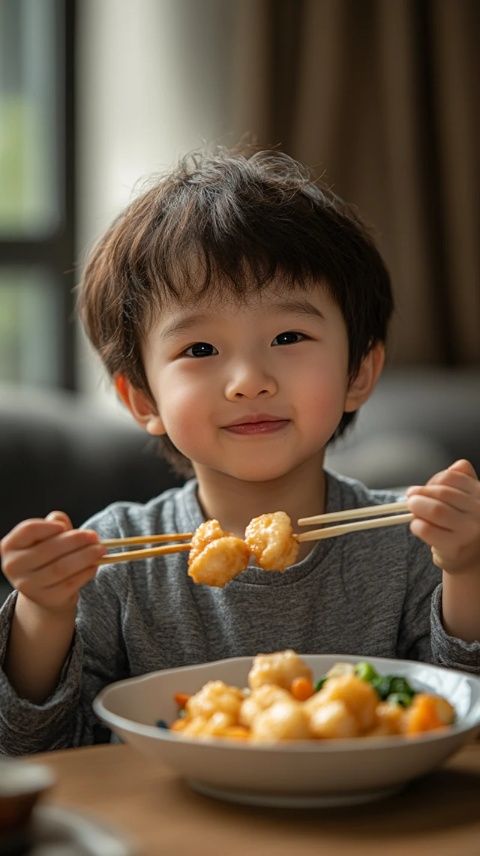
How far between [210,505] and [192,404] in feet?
0.67

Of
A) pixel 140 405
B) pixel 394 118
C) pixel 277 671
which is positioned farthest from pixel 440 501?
pixel 394 118

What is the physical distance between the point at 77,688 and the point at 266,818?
518 millimetres

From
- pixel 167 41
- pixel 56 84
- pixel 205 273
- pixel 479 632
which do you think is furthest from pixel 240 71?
pixel 479 632

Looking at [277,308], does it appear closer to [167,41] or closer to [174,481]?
[174,481]

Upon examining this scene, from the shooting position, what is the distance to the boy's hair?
1.62 m

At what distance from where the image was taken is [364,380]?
5.99 feet

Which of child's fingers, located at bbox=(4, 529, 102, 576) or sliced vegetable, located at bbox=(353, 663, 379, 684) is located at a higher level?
A: child's fingers, located at bbox=(4, 529, 102, 576)

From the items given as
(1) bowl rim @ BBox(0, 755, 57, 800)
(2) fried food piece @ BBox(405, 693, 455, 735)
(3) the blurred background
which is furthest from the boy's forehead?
(3) the blurred background

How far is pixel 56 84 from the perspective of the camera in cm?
408

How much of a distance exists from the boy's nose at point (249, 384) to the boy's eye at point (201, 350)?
0.21 ft

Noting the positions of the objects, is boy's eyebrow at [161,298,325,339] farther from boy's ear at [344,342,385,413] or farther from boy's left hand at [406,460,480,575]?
boy's left hand at [406,460,480,575]

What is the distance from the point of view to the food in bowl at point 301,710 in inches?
37.9

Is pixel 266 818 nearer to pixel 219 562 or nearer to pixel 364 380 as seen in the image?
pixel 219 562

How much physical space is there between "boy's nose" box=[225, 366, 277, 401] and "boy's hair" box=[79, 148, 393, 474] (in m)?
0.12
